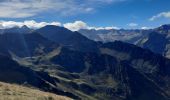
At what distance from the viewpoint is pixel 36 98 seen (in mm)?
149750

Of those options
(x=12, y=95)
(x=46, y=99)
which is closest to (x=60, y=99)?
(x=46, y=99)

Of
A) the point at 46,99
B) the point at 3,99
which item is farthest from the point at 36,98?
the point at 3,99

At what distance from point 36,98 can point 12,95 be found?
31.7ft

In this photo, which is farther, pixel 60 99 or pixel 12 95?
pixel 60 99

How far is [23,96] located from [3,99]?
13517 mm

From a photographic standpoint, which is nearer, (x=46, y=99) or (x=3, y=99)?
(x=3, y=99)

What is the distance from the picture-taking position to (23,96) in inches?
5950

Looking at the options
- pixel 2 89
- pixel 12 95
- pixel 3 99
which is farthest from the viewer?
pixel 2 89

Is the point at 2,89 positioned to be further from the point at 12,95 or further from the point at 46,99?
the point at 46,99

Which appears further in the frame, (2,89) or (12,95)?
(2,89)

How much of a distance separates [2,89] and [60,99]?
25234mm

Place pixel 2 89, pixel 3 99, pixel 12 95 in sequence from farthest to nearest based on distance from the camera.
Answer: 1. pixel 2 89
2. pixel 12 95
3. pixel 3 99

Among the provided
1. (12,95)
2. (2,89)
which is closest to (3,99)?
(12,95)

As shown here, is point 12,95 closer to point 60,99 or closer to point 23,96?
point 23,96
